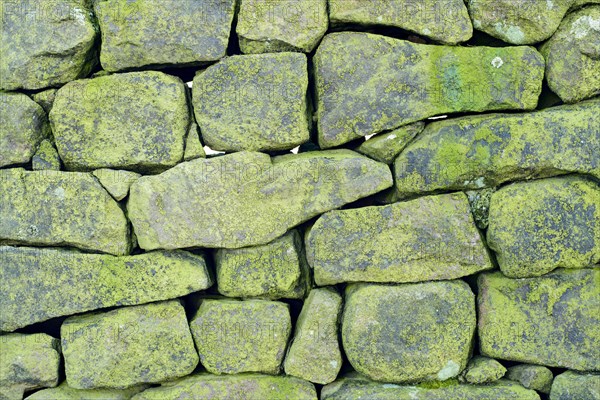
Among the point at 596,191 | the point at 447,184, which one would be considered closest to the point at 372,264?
the point at 447,184

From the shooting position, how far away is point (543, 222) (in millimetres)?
3389

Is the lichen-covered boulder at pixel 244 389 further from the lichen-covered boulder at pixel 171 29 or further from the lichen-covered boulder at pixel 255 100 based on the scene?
the lichen-covered boulder at pixel 171 29

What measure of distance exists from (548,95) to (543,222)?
0.75 metres

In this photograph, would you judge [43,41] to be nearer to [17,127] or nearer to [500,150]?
[17,127]

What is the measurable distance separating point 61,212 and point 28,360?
35.2 inches

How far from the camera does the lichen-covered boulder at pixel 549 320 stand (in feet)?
11.2

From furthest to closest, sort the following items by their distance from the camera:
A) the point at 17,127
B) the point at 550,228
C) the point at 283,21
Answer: the point at 17,127
the point at 283,21
the point at 550,228

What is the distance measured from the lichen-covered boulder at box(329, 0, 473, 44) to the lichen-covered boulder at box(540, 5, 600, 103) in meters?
0.50

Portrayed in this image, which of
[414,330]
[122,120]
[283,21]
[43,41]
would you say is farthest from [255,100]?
[414,330]

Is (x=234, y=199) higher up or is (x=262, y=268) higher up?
(x=234, y=199)

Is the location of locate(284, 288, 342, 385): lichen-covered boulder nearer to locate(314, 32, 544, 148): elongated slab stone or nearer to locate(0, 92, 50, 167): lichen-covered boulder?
locate(314, 32, 544, 148): elongated slab stone

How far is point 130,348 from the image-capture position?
3604 mm

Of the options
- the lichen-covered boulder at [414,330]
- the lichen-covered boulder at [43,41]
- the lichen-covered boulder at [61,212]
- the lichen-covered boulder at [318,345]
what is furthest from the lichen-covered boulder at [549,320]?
the lichen-covered boulder at [43,41]

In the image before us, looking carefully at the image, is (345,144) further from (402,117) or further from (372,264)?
(372,264)
